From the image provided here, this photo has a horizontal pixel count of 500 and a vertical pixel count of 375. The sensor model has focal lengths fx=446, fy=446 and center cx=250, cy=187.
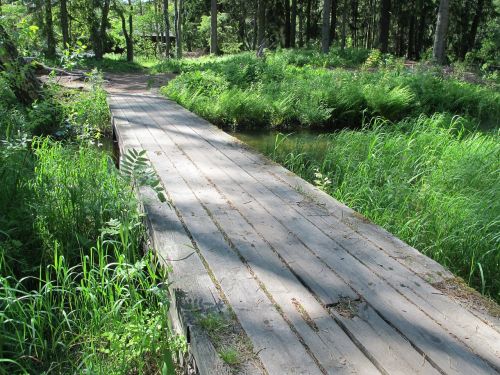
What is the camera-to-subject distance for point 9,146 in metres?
4.29

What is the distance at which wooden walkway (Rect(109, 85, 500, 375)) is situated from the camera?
6.39 ft

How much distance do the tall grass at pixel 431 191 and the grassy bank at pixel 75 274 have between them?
7.52 ft

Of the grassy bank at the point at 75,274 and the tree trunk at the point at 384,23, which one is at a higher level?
the tree trunk at the point at 384,23

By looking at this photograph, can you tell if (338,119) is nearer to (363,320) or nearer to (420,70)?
(420,70)

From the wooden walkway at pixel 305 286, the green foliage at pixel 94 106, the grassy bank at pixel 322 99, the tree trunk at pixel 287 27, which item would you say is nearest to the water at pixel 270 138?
the grassy bank at pixel 322 99

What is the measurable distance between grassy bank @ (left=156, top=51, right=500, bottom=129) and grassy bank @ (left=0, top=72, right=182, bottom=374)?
5.00m

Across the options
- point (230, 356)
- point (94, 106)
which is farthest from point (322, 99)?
point (230, 356)

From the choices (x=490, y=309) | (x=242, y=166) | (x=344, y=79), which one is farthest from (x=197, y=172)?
(x=344, y=79)

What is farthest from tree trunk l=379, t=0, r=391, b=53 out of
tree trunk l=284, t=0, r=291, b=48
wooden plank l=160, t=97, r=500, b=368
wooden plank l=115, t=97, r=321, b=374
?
wooden plank l=115, t=97, r=321, b=374

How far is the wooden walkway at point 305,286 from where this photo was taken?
1947 millimetres

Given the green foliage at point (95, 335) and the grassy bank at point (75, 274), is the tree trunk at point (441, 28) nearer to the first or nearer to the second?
the grassy bank at point (75, 274)

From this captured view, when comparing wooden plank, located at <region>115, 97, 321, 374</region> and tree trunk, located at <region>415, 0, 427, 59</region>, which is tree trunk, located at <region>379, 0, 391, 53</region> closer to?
tree trunk, located at <region>415, 0, 427, 59</region>

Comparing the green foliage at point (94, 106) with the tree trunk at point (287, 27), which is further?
the tree trunk at point (287, 27)

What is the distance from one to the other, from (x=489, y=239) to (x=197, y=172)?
2.81 meters
